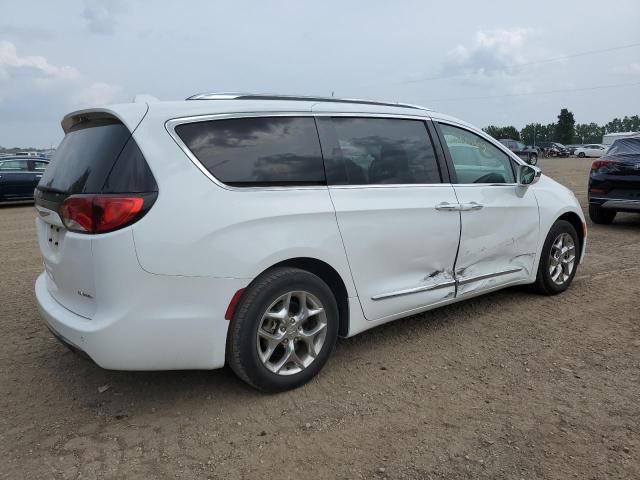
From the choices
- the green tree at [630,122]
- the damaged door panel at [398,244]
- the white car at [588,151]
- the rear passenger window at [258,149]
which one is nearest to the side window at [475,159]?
the damaged door panel at [398,244]

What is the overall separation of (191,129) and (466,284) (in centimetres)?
243

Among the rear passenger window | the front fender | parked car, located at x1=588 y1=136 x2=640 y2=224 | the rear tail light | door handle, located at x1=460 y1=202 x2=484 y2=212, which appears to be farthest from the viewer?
the rear tail light

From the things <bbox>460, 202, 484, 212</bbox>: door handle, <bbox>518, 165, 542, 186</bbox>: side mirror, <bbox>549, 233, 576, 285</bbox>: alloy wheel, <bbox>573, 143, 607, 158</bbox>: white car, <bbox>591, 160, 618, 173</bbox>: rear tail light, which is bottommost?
<bbox>573, 143, 607, 158</bbox>: white car

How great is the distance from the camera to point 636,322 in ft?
14.3

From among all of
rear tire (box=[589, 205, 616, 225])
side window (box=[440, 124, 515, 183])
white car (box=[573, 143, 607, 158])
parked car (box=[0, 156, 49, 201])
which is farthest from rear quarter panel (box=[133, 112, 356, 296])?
white car (box=[573, 143, 607, 158])

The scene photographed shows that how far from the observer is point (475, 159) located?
14.5ft

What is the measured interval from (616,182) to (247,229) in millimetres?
7766

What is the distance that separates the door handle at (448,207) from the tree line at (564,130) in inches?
3011

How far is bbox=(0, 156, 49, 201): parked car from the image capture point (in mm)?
14812

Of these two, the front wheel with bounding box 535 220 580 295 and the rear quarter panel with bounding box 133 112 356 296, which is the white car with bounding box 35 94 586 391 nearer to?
the rear quarter panel with bounding box 133 112 356 296

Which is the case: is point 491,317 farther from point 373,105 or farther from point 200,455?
point 200,455

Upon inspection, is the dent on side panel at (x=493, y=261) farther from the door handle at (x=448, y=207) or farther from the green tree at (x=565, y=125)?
the green tree at (x=565, y=125)

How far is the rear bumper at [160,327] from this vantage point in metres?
2.71

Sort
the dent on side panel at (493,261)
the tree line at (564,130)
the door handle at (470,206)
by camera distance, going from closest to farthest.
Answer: the door handle at (470,206)
the dent on side panel at (493,261)
the tree line at (564,130)
